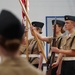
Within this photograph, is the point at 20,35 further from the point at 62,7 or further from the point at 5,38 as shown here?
the point at 62,7

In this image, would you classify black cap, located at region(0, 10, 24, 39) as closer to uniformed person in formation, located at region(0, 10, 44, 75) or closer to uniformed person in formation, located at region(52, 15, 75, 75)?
uniformed person in formation, located at region(0, 10, 44, 75)

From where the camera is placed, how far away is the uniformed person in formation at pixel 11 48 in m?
1.15

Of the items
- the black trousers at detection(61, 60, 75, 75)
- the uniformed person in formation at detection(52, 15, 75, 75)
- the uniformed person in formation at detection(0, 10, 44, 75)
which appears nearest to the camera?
the uniformed person in formation at detection(0, 10, 44, 75)

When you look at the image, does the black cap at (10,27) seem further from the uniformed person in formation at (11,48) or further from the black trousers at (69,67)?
the black trousers at (69,67)

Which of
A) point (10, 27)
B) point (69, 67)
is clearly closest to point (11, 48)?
point (10, 27)

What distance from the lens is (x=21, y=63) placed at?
1174 millimetres

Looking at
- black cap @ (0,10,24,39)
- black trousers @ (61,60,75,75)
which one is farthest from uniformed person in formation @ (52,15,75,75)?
black cap @ (0,10,24,39)

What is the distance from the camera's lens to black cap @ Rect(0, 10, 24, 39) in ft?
3.84

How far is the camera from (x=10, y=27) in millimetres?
1181

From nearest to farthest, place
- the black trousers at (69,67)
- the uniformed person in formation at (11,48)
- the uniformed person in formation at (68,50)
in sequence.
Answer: the uniformed person in formation at (11,48)
the uniformed person in formation at (68,50)
the black trousers at (69,67)

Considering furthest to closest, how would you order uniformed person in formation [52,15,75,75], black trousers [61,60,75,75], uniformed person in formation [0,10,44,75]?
1. black trousers [61,60,75,75]
2. uniformed person in formation [52,15,75,75]
3. uniformed person in formation [0,10,44,75]

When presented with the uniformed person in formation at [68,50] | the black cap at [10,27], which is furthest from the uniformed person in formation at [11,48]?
the uniformed person in formation at [68,50]

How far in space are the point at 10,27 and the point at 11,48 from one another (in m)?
0.09

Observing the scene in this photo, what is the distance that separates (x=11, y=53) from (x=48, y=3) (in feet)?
18.7
